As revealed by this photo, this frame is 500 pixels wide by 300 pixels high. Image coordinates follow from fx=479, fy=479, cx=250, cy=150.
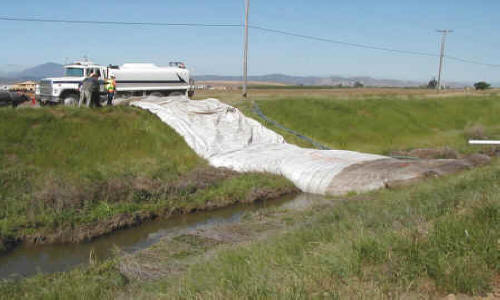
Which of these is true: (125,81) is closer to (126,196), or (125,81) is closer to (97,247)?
(126,196)

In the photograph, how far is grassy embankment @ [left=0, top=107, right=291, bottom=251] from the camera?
1253cm

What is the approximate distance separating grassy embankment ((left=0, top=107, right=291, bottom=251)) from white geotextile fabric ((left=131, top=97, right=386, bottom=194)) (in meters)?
0.53

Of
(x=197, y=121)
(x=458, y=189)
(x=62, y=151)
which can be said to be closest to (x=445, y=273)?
(x=458, y=189)

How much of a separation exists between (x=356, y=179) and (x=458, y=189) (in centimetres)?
586

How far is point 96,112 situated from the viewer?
19719 millimetres

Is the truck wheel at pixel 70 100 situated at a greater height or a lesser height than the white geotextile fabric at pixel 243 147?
greater

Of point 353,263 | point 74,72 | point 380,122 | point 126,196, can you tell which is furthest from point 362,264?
point 380,122

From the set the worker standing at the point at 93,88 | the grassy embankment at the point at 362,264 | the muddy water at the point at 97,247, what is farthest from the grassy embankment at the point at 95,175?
the grassy embankment at the point at 362,264

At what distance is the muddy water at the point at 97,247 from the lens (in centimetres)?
1023

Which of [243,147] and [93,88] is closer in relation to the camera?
[243,147]

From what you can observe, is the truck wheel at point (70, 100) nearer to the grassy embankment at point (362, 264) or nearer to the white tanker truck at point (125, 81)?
the white tanker truck at point (125, 81)

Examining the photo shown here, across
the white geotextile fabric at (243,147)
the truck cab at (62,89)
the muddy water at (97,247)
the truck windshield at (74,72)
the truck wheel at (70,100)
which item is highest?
the truck windshield at (74,72)

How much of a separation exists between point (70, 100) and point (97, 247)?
46.8ft

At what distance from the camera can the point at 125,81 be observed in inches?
1102
